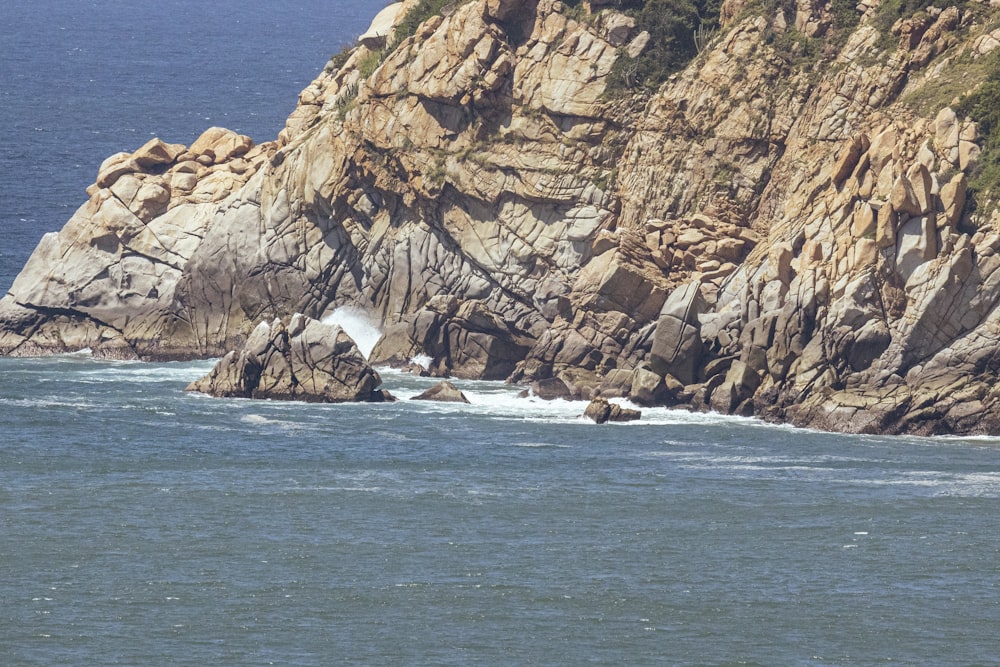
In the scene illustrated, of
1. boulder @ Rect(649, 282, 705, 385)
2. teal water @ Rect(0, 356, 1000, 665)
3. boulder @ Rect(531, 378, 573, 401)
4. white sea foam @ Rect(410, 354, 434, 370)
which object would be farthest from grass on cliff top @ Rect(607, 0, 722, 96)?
teal water @ Rect(0, 356, 1000, 665)

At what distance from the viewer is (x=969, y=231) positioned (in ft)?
331

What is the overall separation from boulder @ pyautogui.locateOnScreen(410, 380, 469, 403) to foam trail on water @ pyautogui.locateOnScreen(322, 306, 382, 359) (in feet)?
34.2

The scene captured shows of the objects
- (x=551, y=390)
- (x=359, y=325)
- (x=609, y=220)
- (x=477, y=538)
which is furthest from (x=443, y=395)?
(x=477, y=538)

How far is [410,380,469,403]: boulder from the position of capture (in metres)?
107

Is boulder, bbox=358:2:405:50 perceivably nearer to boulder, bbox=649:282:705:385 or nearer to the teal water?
the teal water

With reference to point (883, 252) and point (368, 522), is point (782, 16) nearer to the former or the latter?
point (883, 252)

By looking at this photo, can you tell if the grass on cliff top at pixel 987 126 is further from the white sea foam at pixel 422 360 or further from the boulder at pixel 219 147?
the boulder at pixel 219 147

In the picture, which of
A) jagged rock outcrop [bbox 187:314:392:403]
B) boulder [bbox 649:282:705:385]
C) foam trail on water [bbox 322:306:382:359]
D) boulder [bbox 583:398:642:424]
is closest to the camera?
boulder [bbox 583:398:642:424]

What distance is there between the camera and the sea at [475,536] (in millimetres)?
68500

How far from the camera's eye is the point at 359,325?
→ 119 metres

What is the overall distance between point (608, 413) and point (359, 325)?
2116 centimetres

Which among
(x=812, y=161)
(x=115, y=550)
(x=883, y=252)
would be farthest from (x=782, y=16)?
(x=115, y=550)

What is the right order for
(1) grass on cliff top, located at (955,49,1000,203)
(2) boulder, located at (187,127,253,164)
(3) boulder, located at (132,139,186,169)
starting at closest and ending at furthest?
(1) grass on cliff top, located at (955,49,1000,203) < (3) boulder, located at (132,139,186,169) < (2) boulder, located at (187,127,253,164)

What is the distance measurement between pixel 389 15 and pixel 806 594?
69115mm
